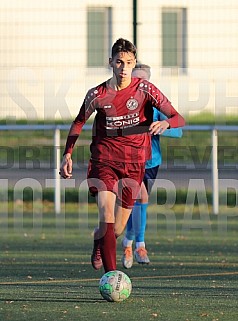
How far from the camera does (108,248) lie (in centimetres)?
834

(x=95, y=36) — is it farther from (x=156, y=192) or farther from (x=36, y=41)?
(x=156, y=192)

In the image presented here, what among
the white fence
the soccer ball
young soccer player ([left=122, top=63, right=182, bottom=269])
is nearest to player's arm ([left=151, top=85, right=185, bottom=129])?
the soccer ball

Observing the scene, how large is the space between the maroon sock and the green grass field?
0.86ft

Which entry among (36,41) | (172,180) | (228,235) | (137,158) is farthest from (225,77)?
(137,158)

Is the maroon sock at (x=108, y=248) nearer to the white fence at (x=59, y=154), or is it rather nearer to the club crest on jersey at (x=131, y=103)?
the club crest on jersey at (x=131, y=103)

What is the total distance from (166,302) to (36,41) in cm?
943

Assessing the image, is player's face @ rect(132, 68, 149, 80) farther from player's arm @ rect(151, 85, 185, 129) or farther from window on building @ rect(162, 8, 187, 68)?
window on building @ rect(162, 8, 187, 68)

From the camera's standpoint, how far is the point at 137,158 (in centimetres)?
887

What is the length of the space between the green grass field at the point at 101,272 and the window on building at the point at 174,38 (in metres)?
2.83

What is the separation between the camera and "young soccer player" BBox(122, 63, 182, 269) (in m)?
10.6

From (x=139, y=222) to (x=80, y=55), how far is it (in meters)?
7.91

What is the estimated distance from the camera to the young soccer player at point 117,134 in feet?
27.8

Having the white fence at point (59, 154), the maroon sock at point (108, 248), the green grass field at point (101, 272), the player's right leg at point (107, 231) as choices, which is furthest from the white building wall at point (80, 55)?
the maroon sock at point (108, 248)

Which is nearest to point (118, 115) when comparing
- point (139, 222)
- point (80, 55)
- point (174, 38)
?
point (139, 222)
